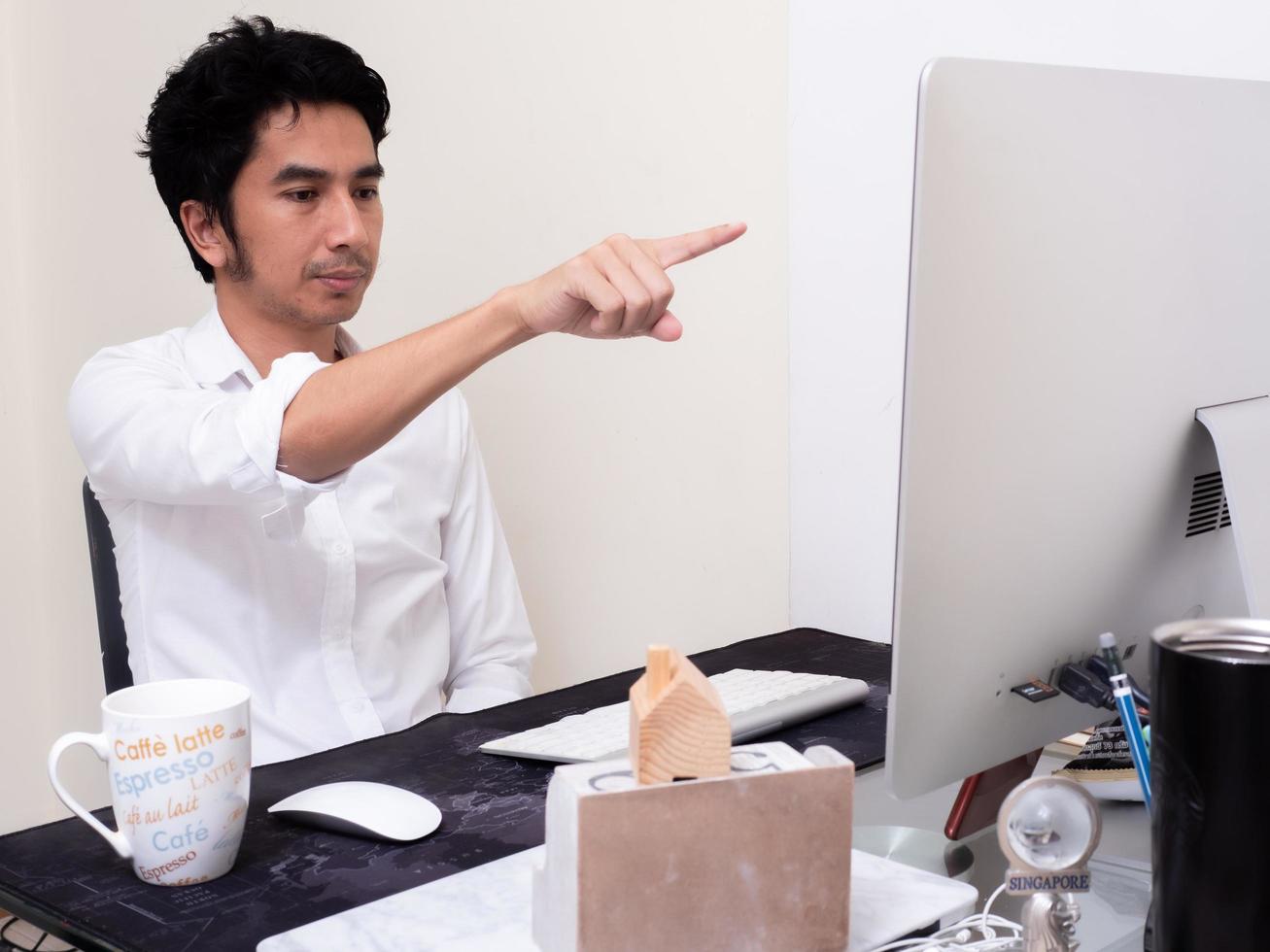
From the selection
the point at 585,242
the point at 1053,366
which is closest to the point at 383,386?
the point at 1053,366

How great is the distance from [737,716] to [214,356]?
0.77m

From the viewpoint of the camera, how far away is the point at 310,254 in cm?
141

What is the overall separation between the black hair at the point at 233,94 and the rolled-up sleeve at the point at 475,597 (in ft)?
1.33

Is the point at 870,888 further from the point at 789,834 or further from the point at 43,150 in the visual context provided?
the point at 43,150

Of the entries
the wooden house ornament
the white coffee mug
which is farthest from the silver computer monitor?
the white coffee mug

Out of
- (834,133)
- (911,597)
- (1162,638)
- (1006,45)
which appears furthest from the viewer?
(834,133)

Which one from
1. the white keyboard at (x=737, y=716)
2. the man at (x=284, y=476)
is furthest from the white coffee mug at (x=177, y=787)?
the man at (x=284, y=476)

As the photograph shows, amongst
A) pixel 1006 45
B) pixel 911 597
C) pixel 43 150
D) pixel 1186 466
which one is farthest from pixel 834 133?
pixel 43 150

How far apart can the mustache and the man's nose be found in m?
0.01

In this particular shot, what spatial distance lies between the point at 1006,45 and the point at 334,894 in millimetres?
1137

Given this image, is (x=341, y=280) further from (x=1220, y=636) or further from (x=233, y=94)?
(x=1220, y=636)

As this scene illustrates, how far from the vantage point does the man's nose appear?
1.41 m

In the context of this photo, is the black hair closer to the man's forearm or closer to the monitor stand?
the man's forearm

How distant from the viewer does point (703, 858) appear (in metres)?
0.51
